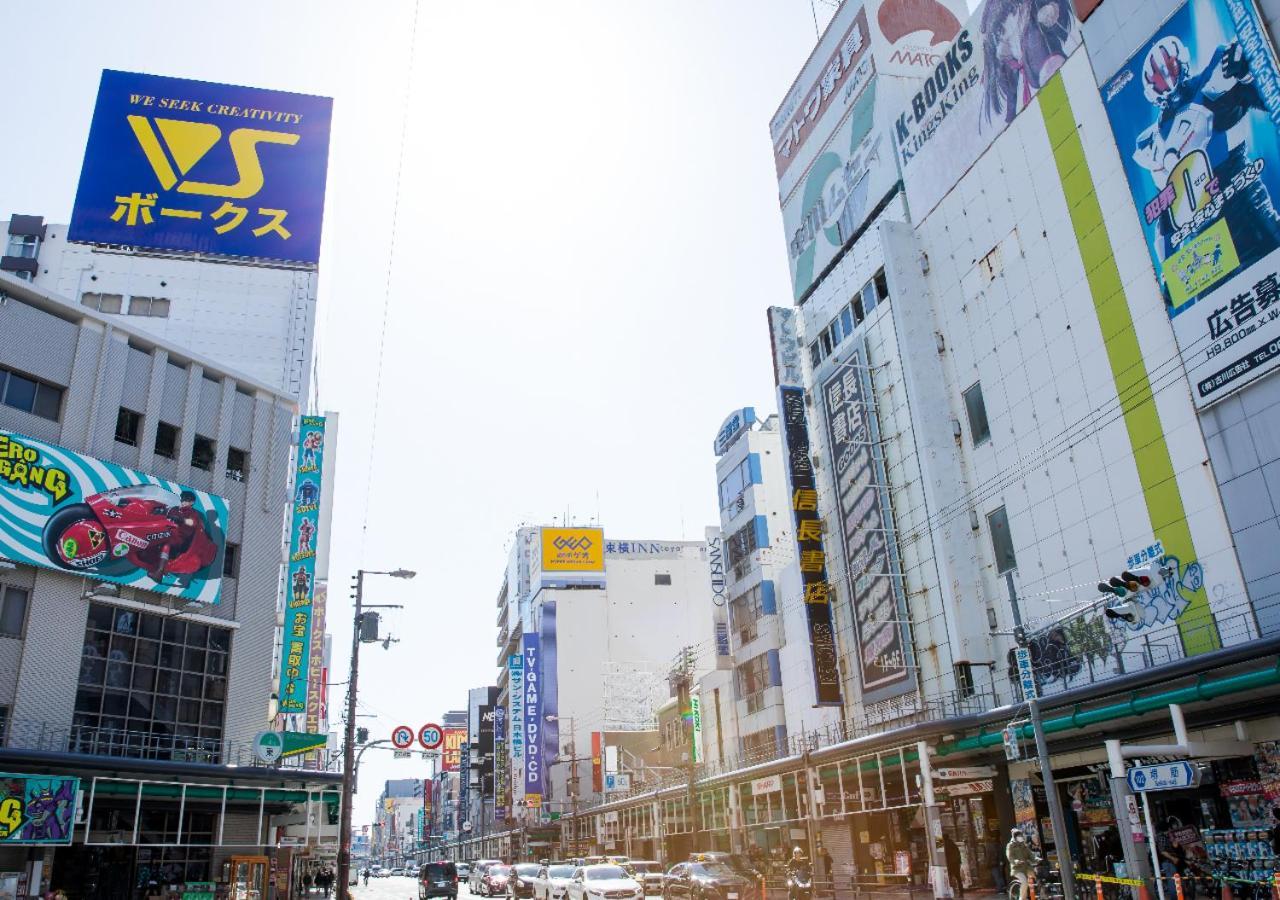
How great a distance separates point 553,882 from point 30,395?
1046 inches

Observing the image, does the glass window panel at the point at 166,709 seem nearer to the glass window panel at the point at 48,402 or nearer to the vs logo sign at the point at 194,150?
the glass window panel at the point at 48,402

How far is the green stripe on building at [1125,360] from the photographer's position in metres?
26.1

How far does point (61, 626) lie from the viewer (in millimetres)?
Result: 32375

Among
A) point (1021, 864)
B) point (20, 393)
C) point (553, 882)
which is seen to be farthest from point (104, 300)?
point (1021, 864)

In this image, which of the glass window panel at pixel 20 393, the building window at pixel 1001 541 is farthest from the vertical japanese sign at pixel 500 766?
the building window at pixel 1001 541

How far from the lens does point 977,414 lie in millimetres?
36750

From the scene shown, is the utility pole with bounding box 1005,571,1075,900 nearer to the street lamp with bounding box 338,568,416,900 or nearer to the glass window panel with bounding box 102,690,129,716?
the street lamp with bounding box 338,568,416,900

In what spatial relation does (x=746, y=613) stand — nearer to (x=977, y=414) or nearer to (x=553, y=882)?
(x=553, y=882)

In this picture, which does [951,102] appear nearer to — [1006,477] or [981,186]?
[981,186]

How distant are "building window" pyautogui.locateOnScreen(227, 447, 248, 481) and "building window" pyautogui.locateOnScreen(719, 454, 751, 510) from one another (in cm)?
2800

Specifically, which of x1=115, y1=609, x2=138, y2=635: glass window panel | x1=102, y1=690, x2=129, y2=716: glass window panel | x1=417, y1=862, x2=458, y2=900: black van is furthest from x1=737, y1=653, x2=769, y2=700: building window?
x1=102, y1=690, x2=129, y2=716: glass window panel

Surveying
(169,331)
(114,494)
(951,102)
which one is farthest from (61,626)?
(951,102)

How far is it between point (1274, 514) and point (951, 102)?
73.0 feet

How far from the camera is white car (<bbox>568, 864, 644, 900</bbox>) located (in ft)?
102
